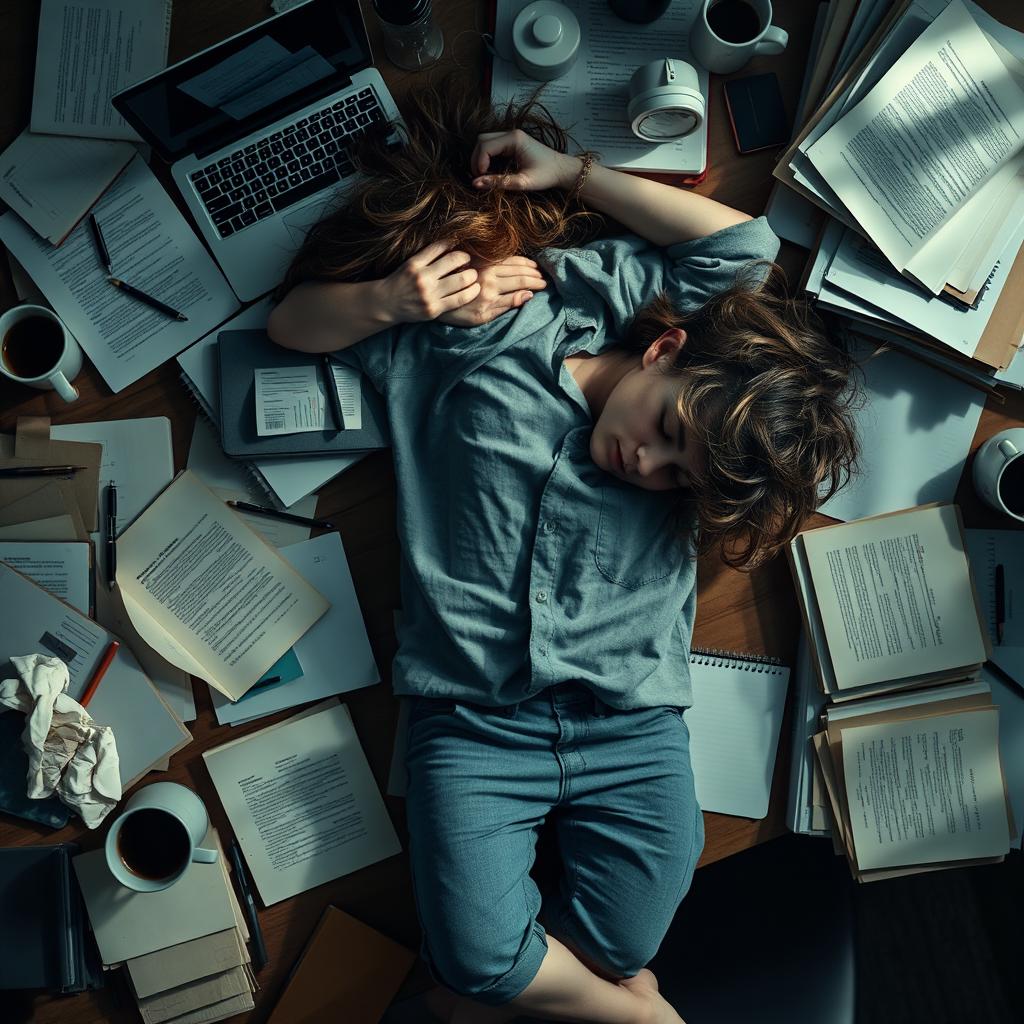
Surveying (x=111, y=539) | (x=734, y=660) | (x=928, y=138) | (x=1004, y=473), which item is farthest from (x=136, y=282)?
(x=1004, y=473)

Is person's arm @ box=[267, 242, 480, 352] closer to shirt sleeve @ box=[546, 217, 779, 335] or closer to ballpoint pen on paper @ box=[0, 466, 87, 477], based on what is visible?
shirt sleeve @ box=[546, 217, 779, 335]

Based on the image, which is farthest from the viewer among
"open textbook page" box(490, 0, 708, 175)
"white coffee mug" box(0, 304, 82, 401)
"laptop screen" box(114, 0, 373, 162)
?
"open textbook page" box(490, 0, 708, 175)

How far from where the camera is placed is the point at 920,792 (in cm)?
126

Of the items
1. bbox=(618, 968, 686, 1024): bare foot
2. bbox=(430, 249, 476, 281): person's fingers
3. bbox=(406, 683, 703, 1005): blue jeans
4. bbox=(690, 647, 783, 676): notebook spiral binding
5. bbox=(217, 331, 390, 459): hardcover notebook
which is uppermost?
bbox=(430, 249, 476, 281): person's fingers

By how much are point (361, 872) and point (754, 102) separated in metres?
1.36

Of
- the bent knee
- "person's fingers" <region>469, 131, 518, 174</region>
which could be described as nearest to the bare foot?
the bent knee

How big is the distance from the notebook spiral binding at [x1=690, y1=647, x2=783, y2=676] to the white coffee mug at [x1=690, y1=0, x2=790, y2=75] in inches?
36.1

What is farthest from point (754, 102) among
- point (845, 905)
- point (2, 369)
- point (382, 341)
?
point (845, 905)

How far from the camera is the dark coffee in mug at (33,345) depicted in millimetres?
1214

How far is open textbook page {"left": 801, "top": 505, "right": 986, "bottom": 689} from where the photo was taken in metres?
1.28

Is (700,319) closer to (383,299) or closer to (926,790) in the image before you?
(383,299)

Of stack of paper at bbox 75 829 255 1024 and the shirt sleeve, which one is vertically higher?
the shirt sleeve

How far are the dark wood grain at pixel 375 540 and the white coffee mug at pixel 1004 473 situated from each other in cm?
6

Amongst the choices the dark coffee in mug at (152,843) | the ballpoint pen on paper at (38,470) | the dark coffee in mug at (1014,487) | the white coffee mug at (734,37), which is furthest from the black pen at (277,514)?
the dark coffee in mug at (1014,487)
